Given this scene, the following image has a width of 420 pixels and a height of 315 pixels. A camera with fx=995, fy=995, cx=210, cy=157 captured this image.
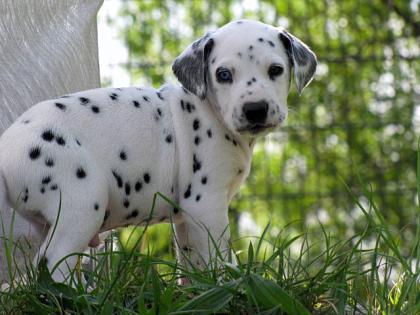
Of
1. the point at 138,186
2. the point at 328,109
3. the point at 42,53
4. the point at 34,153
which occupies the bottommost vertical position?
the point at 328,109

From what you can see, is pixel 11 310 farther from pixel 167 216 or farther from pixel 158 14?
pixel 158 14

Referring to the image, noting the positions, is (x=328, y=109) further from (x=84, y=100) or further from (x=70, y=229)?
(x=70, y=229)

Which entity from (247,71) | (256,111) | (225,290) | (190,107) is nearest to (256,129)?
(256,111)

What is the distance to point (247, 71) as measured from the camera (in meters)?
4.43

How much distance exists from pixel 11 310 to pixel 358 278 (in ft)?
3.92

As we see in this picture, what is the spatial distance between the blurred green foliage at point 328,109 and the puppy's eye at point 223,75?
4447 millimetres

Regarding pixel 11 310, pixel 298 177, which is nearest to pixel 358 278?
pixel 11 310

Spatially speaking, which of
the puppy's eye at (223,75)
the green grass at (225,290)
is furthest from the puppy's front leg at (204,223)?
the green grass at (225,290)

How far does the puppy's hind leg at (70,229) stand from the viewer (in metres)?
3.85

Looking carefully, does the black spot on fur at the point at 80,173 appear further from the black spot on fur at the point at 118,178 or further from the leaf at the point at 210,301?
the leaf at the point at 210,301

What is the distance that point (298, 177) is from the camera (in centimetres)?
944

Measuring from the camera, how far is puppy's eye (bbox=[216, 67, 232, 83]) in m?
4.50

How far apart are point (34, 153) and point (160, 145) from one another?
27.7 inches

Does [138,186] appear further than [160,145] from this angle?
No
